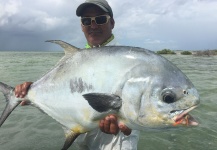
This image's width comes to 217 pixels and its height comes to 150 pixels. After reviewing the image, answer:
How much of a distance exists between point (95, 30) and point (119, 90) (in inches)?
55.8

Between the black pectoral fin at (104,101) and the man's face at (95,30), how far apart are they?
53.5 inches

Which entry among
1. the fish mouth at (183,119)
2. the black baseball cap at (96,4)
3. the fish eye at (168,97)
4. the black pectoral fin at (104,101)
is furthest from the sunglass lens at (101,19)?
the fish mouth at (183,119)


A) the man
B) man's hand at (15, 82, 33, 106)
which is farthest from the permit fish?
the man

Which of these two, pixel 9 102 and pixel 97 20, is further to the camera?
pixel 97 20

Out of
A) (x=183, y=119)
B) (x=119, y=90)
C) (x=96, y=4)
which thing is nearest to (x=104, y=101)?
(x=119, y=90)

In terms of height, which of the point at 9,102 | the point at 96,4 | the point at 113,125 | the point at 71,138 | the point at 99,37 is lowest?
the point at 71,138

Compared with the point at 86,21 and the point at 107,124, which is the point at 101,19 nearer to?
the point at 86,21

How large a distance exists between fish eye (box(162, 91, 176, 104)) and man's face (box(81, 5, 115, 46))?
160 centimetres

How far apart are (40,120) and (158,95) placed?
5141 mm

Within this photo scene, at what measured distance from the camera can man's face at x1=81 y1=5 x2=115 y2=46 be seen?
3602 millimetres

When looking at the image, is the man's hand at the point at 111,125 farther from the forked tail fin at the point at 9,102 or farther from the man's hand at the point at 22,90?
the forked tail fin at the point at 9,102

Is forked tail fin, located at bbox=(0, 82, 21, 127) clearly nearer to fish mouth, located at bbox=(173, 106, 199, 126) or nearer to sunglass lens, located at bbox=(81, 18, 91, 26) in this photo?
sunglass lens, located at bbox=(81, 18, 91, 26)

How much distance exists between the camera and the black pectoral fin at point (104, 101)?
2.37 meters

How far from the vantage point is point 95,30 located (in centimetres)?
360
